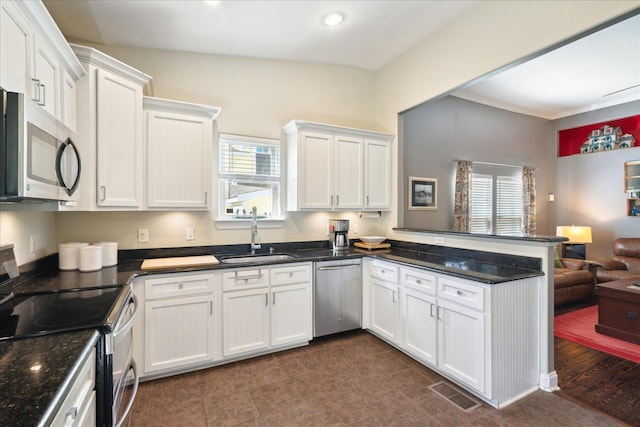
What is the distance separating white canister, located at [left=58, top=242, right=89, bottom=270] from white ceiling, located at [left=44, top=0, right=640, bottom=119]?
1825 mm

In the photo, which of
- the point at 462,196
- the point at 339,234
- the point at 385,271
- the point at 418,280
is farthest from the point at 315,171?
the point at 462,196

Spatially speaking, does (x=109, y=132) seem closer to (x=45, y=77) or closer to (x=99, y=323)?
(x=45, y=77)

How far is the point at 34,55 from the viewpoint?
1.61m

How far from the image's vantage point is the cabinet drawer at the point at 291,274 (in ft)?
9.55

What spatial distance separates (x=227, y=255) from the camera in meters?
3.21

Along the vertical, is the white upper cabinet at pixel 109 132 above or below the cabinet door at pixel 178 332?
above

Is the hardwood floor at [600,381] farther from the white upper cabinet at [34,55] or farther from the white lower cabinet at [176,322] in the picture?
the white upper cabinet at [34,55]

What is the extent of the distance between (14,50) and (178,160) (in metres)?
1.39

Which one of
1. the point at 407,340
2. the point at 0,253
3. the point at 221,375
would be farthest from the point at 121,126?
the point at 407,340

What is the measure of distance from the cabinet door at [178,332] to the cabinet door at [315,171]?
143 cm

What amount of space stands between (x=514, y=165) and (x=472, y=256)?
366cm

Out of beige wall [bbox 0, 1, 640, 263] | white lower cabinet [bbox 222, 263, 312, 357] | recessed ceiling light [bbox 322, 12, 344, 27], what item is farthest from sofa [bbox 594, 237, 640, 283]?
recessed ceiling light [bbox 322, 12, 344, 27]

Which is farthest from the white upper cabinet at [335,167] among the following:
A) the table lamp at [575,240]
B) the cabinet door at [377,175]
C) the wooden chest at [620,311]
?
the table lamp at [575,240]

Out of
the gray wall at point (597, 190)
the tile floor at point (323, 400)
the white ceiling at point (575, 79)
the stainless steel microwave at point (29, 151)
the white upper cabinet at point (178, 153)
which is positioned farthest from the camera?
the gray wall at point (597, 190)
